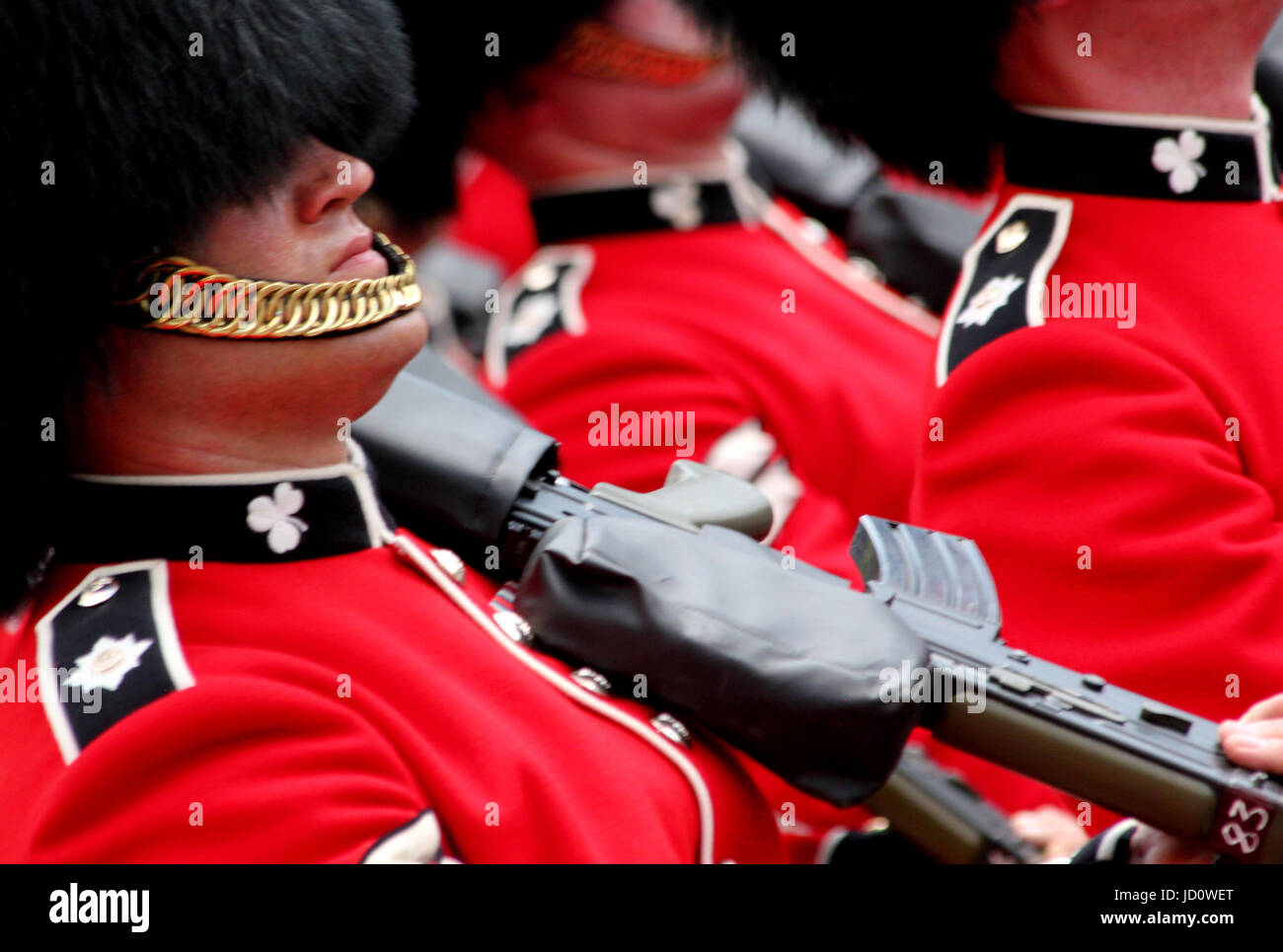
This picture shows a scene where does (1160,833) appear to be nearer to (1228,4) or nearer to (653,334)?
(1228,4)

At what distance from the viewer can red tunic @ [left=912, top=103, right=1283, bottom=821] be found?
1593 millimetres

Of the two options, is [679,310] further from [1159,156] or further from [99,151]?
[99,151]

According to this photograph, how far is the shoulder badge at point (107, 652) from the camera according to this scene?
1306 mm

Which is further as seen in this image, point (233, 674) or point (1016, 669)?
point (1016, 669)

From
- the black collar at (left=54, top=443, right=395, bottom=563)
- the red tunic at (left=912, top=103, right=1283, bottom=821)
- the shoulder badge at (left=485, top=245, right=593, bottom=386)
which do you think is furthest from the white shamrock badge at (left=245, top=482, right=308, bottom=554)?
the shoulder badge at (left=485, top=245, right=593, bottom=386)

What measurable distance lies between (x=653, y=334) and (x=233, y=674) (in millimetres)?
1418

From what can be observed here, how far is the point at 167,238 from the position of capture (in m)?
1.37

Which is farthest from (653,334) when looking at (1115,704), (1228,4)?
(1115,704)

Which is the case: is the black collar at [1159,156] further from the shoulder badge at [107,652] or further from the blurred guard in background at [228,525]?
the shoulder badge at [107,652]

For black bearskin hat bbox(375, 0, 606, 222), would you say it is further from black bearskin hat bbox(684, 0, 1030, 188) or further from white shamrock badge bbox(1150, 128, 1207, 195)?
white shamrock badge bbox(1150, 128, 1207, 195)

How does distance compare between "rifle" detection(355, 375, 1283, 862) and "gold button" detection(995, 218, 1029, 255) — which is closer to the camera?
"rifle" detection(355, 375, 1283, 862)

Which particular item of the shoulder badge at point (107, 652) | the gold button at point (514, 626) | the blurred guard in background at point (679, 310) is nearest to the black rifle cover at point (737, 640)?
the gold button at point (514, 626)

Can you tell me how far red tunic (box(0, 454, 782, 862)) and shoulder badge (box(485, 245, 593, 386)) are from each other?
116 centimetres
